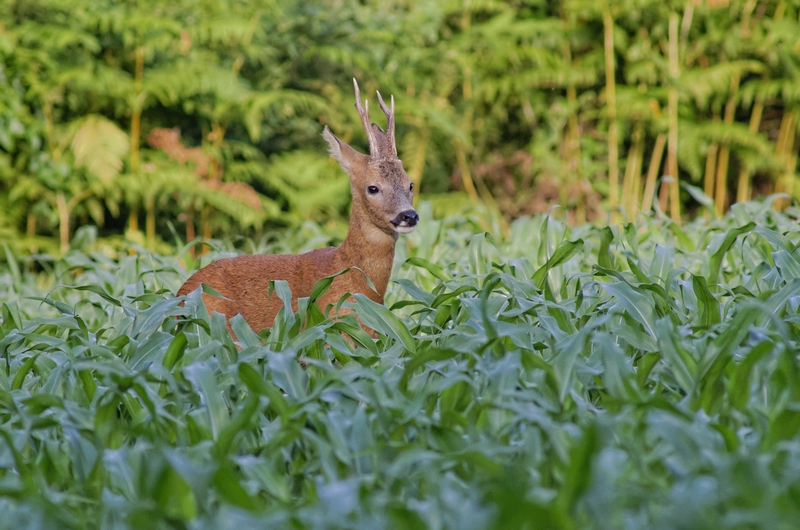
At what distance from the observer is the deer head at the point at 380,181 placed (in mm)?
3461

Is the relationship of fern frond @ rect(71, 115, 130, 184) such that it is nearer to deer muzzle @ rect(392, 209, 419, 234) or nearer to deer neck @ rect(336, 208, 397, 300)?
deer neck @ rect(336, 208, 397, 300)

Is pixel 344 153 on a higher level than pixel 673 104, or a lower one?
higher

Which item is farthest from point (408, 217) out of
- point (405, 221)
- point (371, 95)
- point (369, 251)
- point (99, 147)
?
point (371, 95)

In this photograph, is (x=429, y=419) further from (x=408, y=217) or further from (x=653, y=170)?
(x=653, y=170)

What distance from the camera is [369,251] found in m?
3.46

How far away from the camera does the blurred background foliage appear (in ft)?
22.1

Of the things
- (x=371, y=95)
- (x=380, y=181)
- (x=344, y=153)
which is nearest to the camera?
(x=380, y=181)

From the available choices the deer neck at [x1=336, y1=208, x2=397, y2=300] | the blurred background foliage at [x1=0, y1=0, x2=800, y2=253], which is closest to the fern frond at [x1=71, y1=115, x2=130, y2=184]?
the blurred background foliage at [x1=0, y1=0, x2=800, y2=253]

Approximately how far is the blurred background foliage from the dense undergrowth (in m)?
4.02

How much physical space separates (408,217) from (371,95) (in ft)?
16.2

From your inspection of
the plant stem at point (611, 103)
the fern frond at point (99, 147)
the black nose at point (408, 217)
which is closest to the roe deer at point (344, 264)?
the black nose at point (408, 217)

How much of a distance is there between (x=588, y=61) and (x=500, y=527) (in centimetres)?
745

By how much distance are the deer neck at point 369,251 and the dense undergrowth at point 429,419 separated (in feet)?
1.66

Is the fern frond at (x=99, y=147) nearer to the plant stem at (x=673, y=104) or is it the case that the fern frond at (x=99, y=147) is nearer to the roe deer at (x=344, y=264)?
the roe deer at (x=344, y=264)
